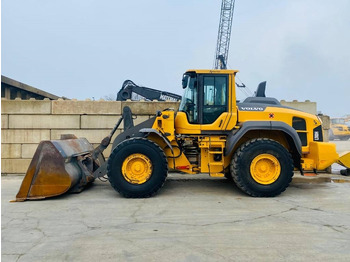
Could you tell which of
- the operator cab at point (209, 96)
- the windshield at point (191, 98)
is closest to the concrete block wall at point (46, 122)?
the windshield at point (191, 98)

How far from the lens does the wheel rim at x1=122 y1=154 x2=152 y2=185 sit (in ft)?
19.0

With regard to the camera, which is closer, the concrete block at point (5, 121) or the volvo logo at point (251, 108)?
the volvo logo at point (251, 108)

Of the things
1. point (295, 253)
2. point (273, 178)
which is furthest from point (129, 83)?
point (295, 253)

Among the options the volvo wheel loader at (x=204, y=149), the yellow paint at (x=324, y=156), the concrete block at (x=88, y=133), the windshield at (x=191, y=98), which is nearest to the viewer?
the volvo wheel loader at (x=204, y=149)

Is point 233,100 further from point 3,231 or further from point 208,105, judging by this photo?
point 3,231

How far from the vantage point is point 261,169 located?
5.91 meters

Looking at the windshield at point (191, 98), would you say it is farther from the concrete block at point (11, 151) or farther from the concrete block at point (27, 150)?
the concrete block at point (11, 151)

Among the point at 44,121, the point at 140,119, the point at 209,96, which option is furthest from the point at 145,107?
the point at 44,121

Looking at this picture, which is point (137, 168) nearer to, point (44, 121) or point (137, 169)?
point (137, 169)

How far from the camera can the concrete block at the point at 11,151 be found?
8.54 metres

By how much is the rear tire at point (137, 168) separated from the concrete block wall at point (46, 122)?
117 inches

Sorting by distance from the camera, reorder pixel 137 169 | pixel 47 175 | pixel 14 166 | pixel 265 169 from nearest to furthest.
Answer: pixel 47 175 → pixel 137 169 → pixel 265 169 → pixel 14 166

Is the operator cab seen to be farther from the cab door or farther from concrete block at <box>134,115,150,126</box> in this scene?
concrete block at <box>134,115,150,126</box>

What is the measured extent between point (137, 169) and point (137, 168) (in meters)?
0.02
